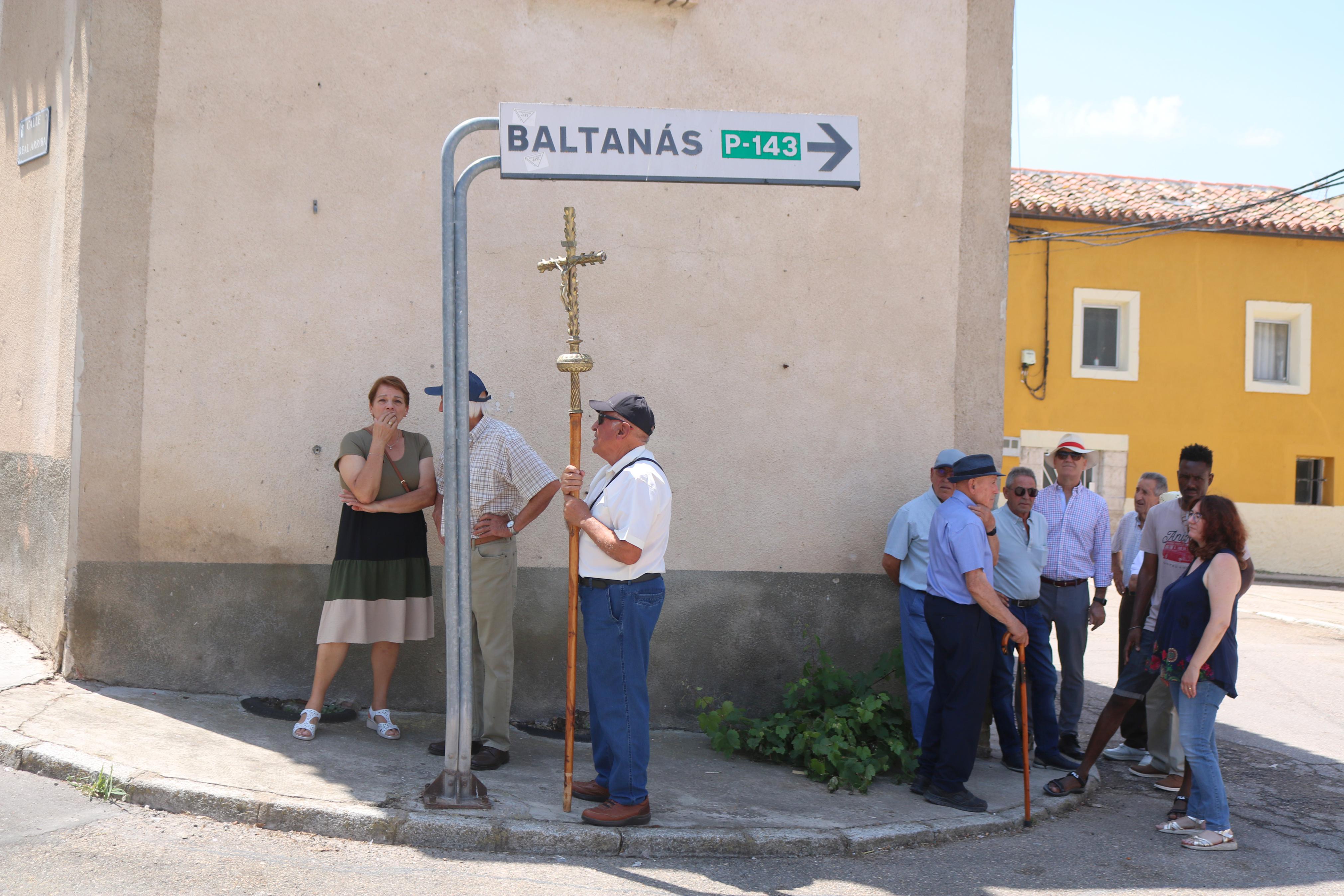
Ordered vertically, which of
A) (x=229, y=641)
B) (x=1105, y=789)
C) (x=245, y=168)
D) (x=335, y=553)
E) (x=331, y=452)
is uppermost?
(x=245, y=168)

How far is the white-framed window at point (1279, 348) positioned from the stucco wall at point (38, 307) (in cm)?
2177

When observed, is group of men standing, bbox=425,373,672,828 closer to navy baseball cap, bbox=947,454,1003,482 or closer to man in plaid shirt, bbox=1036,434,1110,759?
navy baseball cap, bbox=947,454,1003,482

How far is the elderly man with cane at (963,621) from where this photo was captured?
523 cm

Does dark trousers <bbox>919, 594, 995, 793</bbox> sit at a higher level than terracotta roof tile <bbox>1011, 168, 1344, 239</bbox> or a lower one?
lower

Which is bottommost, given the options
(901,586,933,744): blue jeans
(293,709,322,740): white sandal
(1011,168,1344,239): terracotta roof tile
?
(293,709,322,740): white sandal

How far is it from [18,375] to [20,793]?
123 inches

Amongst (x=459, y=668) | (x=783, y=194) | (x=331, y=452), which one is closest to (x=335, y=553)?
(x=331, y=452)

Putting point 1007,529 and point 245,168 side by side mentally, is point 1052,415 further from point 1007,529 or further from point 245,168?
point 245,168

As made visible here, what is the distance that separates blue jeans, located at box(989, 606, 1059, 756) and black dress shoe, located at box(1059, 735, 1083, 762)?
0.15 m

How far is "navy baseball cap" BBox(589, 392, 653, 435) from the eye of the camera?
4.72 meters

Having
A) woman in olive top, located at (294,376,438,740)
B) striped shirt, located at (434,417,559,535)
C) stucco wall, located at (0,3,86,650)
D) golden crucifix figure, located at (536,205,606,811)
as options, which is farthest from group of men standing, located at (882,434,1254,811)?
stucco wall, located at (0,3,86,650)

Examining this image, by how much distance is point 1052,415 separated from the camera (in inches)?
836

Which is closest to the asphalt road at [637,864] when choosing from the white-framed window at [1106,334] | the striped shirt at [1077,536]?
the striped shirt at [1077,536]

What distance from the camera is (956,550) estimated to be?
5262mm
